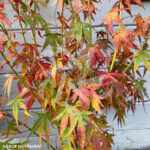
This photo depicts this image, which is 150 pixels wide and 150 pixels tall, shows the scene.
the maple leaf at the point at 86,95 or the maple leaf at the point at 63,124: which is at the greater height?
the maple leaf at the point at 86,95

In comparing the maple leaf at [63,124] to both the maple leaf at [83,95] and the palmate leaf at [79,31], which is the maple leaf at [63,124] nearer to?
the maple leaf at [83,95]

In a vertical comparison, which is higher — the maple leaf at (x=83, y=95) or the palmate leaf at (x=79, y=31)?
the palmate leaf at (x=79, y=31)

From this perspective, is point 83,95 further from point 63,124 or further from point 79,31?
point 79,31

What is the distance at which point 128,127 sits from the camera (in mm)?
1964

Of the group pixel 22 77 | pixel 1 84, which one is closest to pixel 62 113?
pixel 22 77

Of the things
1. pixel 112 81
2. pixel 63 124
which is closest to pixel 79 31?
pixel 112 81

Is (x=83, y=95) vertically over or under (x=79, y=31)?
under

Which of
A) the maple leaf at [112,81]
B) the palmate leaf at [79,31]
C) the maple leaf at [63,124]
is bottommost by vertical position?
the maple leaf at [63,124]

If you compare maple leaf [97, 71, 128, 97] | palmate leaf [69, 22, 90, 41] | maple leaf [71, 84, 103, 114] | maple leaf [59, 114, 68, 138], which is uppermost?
→ palmate leaf [69, 22, 90, 41]

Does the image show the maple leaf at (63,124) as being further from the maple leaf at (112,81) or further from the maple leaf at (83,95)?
the maple leaf at (112,81)

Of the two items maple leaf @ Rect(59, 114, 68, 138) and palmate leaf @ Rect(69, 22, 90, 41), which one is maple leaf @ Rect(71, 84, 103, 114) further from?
palmate leaf @ Rect(69, 22, 90, 41)

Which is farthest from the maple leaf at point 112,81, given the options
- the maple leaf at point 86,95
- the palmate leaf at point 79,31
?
the palmate leaf at point 79,31

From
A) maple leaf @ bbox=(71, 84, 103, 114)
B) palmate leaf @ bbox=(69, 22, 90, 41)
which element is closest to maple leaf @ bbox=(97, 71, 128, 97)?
maple leaf @ bbox=(71, 84, 103, 114)

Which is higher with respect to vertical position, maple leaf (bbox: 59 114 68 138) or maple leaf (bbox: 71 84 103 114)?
maple leaf (bbox: 71 84 103 114)
